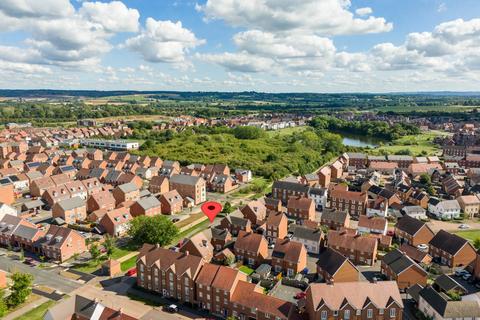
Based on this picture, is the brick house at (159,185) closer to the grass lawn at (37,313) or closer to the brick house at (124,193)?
the brick house at (124,193)

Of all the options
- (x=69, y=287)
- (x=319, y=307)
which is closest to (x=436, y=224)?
(x=319, y=307)

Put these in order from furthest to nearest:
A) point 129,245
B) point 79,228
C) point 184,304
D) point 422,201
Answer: point 422,201
point 79,228
point 129,245
point 184,304

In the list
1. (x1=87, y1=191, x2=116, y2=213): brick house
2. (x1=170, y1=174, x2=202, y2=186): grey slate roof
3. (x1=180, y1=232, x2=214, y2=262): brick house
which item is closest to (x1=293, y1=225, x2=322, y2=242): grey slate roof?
(x1=180, y1=232, x2=214, y2=262): brick house

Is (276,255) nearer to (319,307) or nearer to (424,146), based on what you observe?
(319,307)

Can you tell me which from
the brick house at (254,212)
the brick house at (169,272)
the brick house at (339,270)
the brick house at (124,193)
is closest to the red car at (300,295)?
the brick house at (339,270)

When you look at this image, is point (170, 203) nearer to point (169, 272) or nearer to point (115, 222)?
point (115, 222)

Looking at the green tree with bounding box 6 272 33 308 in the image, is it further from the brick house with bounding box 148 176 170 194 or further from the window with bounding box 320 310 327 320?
the brick house with bounding box 148 176 170 194
